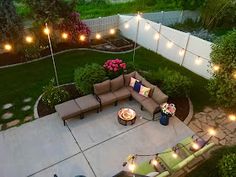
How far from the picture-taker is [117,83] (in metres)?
11.0

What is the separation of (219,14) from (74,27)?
11983mm

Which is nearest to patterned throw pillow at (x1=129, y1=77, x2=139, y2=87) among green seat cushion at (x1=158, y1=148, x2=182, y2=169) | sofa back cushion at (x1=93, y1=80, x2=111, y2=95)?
sofa back cushion at (x1=93, y1=80, x2=111, y2=95)

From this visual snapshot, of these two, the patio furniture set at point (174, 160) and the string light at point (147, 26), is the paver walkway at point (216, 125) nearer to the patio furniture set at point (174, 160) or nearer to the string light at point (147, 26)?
the patio furniture set at point (174, 160)

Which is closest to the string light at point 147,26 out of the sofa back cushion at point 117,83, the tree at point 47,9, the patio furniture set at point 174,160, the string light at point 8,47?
the tree at point 47,9

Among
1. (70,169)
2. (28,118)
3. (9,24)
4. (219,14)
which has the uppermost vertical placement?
(9,24)

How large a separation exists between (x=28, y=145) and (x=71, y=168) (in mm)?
2093

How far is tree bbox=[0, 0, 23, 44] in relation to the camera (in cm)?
1294

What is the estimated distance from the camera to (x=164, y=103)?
33.5ft

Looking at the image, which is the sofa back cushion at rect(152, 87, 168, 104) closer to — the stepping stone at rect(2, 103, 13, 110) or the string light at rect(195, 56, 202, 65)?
the string light at rect(195, 56, 202, 65)

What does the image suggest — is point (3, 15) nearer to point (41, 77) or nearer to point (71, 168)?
point (41, 77)

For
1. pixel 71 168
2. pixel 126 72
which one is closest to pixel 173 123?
pixel 126 72

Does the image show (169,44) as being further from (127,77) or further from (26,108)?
(26,108)

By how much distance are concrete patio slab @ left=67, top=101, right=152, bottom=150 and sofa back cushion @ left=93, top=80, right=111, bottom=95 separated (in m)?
0.84

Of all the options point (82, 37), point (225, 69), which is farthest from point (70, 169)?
point (82, 37)
